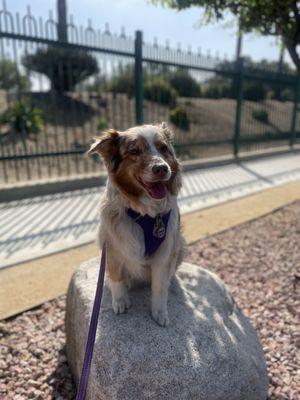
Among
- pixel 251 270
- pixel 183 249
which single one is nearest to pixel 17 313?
pixel 183 249

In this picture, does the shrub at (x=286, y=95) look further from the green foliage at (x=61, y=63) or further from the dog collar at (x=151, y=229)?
the dog collar at (x=151, y=229)

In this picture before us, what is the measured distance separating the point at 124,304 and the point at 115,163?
3.47ft

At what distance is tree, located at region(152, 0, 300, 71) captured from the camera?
16.0 feet

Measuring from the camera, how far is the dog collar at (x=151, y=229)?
2.56 metres

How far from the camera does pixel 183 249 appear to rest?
10.3 ft

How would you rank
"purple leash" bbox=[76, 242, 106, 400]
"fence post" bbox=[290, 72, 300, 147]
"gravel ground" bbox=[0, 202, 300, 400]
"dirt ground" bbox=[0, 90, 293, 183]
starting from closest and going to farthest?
"purple leash" bbox=[76, 242, 106, 400] < "gravel ground" bbox=[0, 202, 300, 400] < "dirt ground" bbox=[0, 90, 293, 183] < "fence post" bbox=[290, 72, 300, 147]

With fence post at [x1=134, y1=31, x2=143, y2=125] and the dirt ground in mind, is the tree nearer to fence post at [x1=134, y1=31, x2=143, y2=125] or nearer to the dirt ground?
fence post at [x1=134, y1=31, x2=143, y2=125]

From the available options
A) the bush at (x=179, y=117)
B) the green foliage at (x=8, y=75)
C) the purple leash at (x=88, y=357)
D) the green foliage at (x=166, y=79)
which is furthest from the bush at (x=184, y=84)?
the purple leash at (x=88, y=357)

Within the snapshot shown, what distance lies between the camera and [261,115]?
15.0m

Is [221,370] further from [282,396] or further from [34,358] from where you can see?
[34,358]

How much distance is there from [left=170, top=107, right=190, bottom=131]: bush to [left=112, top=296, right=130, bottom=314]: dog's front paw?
10.2 metres

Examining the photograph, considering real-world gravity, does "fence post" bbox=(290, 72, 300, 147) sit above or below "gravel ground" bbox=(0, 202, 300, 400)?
above

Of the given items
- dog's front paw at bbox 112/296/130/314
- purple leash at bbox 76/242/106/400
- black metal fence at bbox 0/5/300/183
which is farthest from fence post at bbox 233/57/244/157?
purple leash at bbox 76/242/106/400

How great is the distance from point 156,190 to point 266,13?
164 inches
